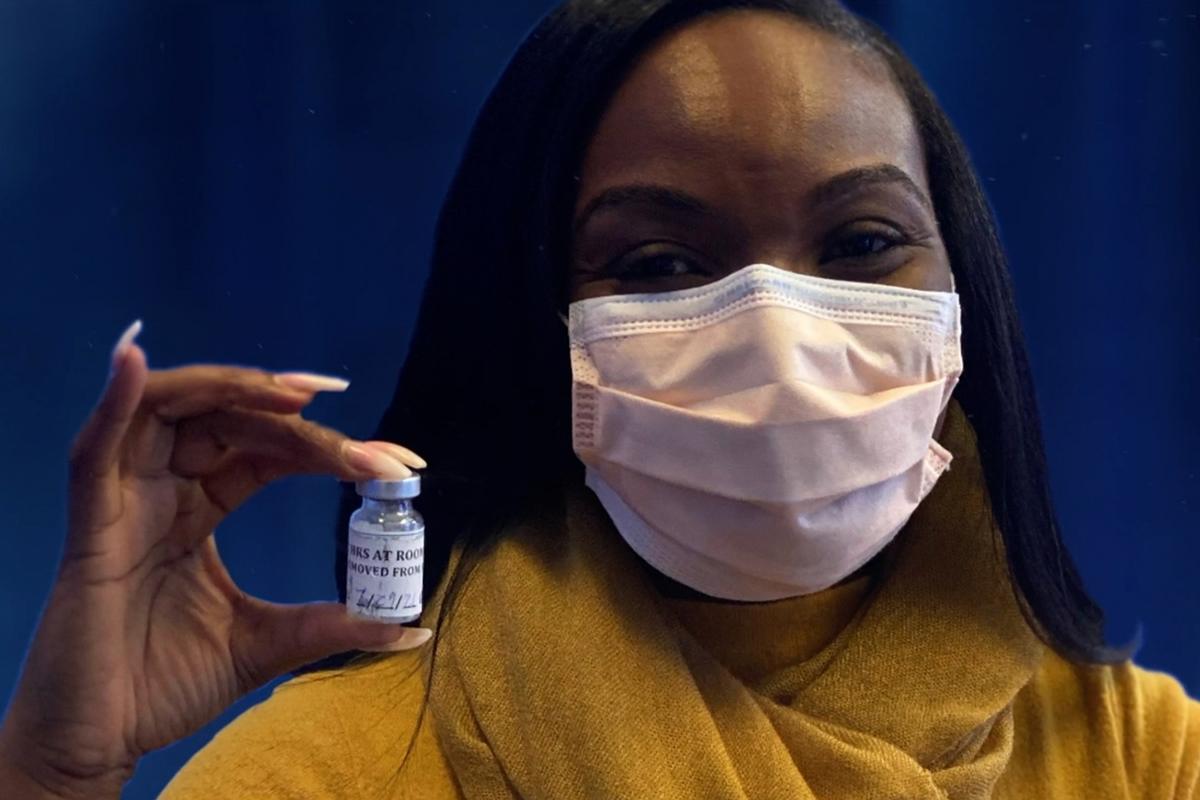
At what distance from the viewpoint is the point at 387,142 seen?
1.08 m

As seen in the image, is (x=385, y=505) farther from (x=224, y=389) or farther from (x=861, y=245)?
(x=861, y=245)

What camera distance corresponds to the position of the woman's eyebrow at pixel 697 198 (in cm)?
84

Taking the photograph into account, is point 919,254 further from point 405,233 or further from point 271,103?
point 271,103

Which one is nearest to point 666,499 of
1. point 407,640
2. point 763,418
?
point 763,418

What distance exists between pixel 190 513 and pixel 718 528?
37 centimetres

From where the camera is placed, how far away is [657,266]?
0.87 meters

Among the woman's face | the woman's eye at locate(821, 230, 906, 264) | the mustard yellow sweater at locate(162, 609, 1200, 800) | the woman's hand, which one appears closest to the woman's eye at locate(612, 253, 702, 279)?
the woman's face

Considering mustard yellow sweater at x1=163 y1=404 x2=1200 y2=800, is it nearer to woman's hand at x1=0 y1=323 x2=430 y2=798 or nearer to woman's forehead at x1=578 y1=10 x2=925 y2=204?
woman's hand at x1=0 y1=323 x2=430 y2=798

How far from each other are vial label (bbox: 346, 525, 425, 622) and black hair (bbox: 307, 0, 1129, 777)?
0.21m

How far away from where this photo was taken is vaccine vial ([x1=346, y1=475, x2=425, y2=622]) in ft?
2.33

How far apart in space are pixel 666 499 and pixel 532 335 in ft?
0.64

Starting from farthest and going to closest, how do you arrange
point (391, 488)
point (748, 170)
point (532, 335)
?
point (532, 335) < point (748, 170) < point (391, 488)

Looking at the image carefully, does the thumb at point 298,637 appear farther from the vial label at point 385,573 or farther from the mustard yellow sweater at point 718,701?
the mustard yellow sweater at point 718,701

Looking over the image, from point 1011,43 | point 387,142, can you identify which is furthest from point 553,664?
point 1011,43
